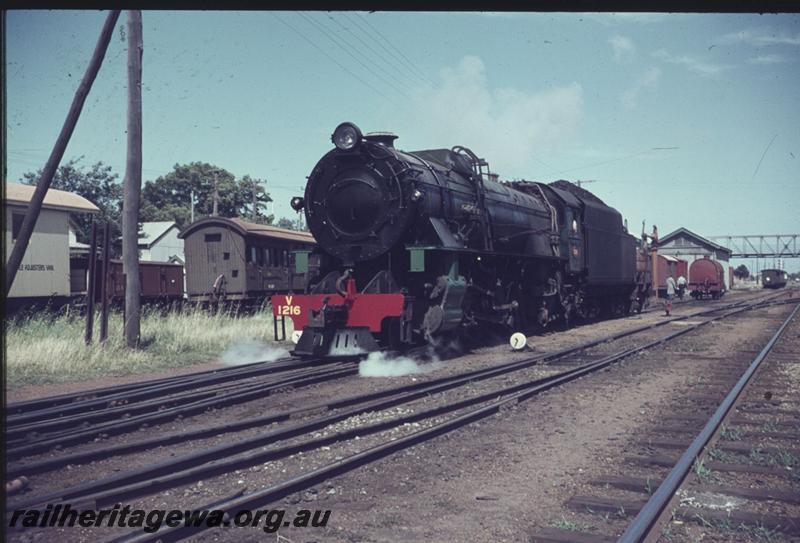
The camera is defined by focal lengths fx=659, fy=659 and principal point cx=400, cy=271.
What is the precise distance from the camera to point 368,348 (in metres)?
Answer: 10.1

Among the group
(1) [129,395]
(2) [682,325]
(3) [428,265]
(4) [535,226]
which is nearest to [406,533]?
(1) [129,395]

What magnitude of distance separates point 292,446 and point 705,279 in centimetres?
4394

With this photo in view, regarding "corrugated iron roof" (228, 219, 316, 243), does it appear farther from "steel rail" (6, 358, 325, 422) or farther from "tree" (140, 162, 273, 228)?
"tree" (140, 162, 273, 228)

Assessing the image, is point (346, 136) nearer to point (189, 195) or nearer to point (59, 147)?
point (59, 147)

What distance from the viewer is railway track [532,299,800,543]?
369 centimetres

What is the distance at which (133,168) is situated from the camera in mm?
12953

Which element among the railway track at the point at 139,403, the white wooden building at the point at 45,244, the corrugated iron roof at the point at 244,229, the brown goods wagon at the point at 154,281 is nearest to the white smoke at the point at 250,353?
the railway track at the point at 139,403

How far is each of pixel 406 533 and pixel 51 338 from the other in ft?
36.1

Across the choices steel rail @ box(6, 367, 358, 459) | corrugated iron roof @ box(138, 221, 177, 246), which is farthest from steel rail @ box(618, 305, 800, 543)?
corrugated iron roof @ box(138, 221, 177, 246)

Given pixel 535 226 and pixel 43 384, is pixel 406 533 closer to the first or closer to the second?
pixel 43 384

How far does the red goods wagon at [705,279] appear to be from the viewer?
43641mm

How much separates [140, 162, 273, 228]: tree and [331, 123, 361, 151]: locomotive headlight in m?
38.0

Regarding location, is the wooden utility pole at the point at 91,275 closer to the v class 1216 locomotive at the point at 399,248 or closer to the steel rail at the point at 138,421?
the v class 1216 locomotive at the point at 399,248

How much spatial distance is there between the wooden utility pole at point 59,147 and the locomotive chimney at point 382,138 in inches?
169
